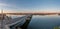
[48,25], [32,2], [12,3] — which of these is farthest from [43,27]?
[12,3]

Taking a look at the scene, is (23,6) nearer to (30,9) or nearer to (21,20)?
(30,9)

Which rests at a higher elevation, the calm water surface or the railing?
the railing

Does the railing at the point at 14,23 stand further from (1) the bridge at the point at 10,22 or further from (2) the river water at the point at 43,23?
(2) the river water at the point at 43,23

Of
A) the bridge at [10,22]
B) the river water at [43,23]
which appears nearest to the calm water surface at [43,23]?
the river water at [43,23]

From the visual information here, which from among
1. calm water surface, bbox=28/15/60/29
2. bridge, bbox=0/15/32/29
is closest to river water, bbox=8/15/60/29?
calm water surface, bbox=28/15/60/29

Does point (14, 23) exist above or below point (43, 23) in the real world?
above

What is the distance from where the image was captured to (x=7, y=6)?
2496mm

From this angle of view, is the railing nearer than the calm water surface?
Yes

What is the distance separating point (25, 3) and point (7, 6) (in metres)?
0.41

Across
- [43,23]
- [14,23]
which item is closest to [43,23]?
[43,23]

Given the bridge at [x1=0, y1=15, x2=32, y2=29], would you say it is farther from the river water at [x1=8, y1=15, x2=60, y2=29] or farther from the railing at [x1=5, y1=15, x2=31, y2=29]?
the river water at [x1=8, y1=15, x2=60, y2=29]

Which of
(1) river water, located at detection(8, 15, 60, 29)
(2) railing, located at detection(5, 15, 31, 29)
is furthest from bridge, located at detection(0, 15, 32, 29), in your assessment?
(1) river water, located at detection(8, 15, 60, 29)

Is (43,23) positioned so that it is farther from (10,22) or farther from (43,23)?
(10,22)

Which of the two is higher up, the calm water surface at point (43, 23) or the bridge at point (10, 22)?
the bridge at point (10, 22)
